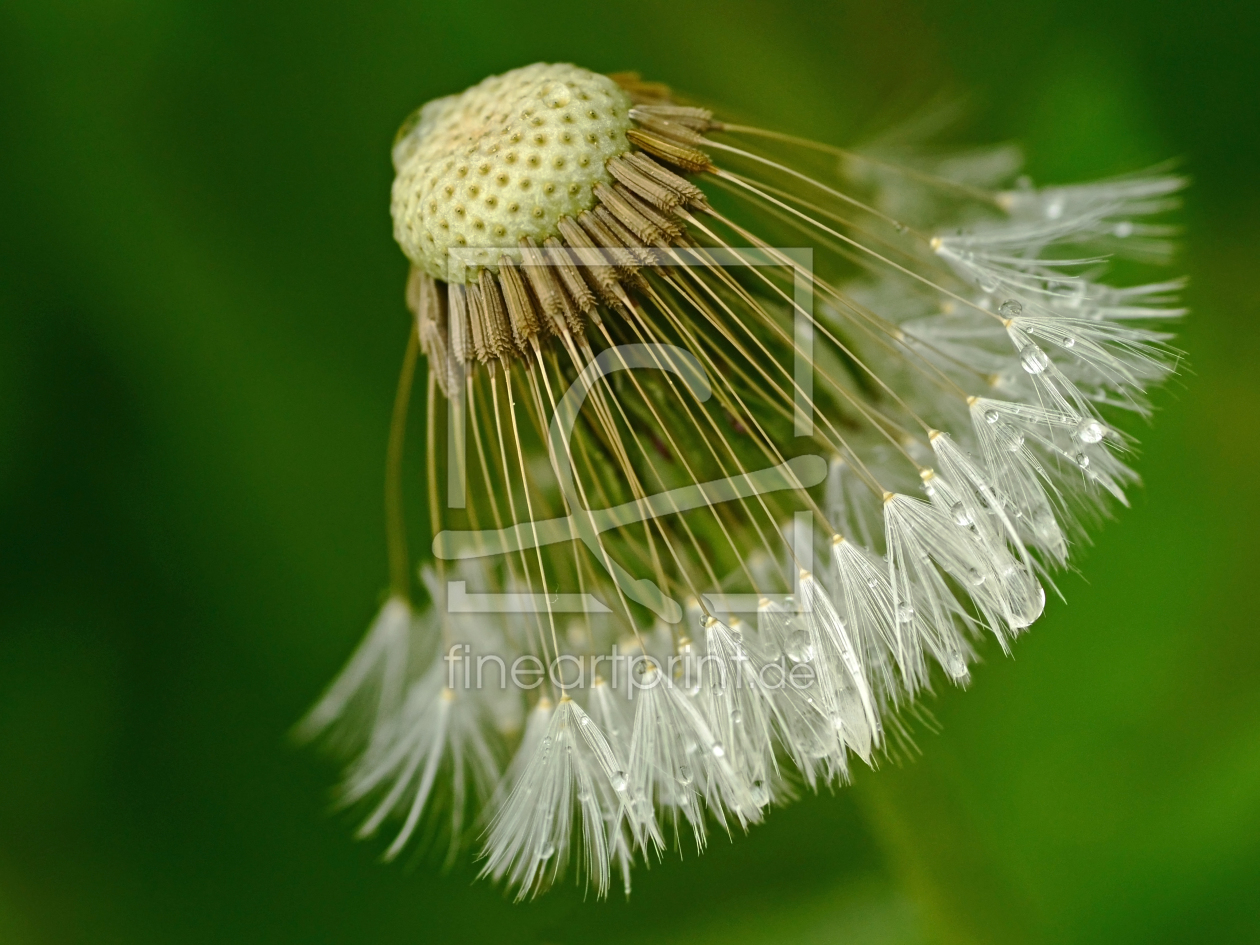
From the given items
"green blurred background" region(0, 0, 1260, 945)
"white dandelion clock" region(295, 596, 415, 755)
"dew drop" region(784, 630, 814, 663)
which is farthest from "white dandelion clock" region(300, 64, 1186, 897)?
"green blurred background" region(0, 0, 1260, 945)

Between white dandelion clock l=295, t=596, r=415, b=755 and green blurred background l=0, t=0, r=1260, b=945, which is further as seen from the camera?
green blurred background l=0, t=0, r=1260, b=945

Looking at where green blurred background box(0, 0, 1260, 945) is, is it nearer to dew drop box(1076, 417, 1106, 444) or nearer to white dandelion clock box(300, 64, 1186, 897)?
white dandelion clock box(300, 64, 1186, 897)

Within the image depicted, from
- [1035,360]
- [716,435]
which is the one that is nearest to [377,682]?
[716,435]

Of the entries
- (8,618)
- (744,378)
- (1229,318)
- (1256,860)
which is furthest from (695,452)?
(8,618)

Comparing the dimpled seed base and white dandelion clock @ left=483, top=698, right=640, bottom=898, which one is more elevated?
the dimpled seed base

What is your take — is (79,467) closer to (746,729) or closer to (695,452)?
(695,452)

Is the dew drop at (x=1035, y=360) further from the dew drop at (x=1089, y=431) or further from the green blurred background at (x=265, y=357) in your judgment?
the green blurred background at (x=265, y=357)
